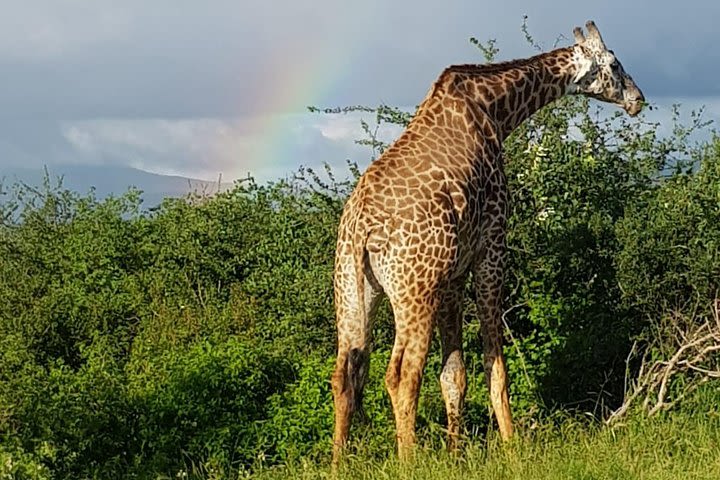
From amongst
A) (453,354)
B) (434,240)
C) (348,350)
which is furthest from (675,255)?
Answer: (348,350)

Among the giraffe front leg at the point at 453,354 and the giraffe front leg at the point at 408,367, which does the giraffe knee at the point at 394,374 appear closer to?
the giraffe front leg at the point at 408,367

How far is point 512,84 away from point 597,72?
3.03ft

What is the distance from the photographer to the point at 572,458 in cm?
711

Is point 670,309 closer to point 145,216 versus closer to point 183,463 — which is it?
point 183,463

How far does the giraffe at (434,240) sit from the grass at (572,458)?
0.24 m

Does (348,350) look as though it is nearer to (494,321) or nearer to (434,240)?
(434,240)

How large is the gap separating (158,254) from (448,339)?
5554 millimetres

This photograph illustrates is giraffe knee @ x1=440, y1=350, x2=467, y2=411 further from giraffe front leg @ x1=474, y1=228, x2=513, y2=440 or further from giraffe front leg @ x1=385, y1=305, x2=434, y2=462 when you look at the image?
giraffe front leg @ x1=385, y1=305, x2=434, y2=462

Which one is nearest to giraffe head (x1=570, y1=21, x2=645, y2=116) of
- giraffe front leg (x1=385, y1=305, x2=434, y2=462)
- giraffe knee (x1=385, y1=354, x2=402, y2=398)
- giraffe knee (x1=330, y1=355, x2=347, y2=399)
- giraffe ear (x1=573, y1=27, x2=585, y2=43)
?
giraffe ear (x1=573, y1=27, x2=585, y2=43)

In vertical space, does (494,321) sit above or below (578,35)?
below

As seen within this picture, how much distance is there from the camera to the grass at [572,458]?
22.5 feet

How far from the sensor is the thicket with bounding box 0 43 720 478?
8812 mm

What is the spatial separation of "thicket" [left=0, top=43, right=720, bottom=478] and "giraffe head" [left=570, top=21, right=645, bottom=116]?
142cm

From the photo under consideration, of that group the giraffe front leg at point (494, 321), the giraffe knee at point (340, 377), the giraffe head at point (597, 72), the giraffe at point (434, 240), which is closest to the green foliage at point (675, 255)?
the giraffe head at point (597, 72)
